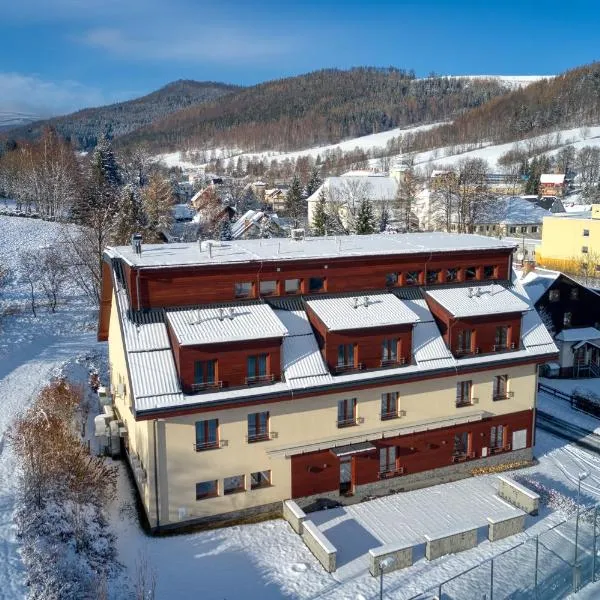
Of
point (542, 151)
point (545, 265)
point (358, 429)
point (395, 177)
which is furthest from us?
point (542, 151)

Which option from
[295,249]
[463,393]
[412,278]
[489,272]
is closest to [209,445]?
[295,249]

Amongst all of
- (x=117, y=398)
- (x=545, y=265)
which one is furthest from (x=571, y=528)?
(x=545, y=265)

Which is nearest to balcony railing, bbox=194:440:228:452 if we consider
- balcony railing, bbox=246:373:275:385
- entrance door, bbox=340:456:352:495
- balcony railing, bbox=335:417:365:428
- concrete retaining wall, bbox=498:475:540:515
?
balcony railing, bbox=246:373:275:385

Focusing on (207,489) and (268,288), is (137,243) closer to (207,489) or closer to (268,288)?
(268,288)

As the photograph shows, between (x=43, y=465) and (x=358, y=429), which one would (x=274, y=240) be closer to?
(x=358, y=429)

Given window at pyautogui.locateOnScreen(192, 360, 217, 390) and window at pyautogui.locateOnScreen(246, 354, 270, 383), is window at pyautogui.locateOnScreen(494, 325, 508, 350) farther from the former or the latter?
window at pyautogui.locateOnScreen(192, 360, 217, 390)

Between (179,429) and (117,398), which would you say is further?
(117,398)

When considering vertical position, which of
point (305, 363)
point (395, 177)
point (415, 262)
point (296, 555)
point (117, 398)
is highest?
point (395, 177)
